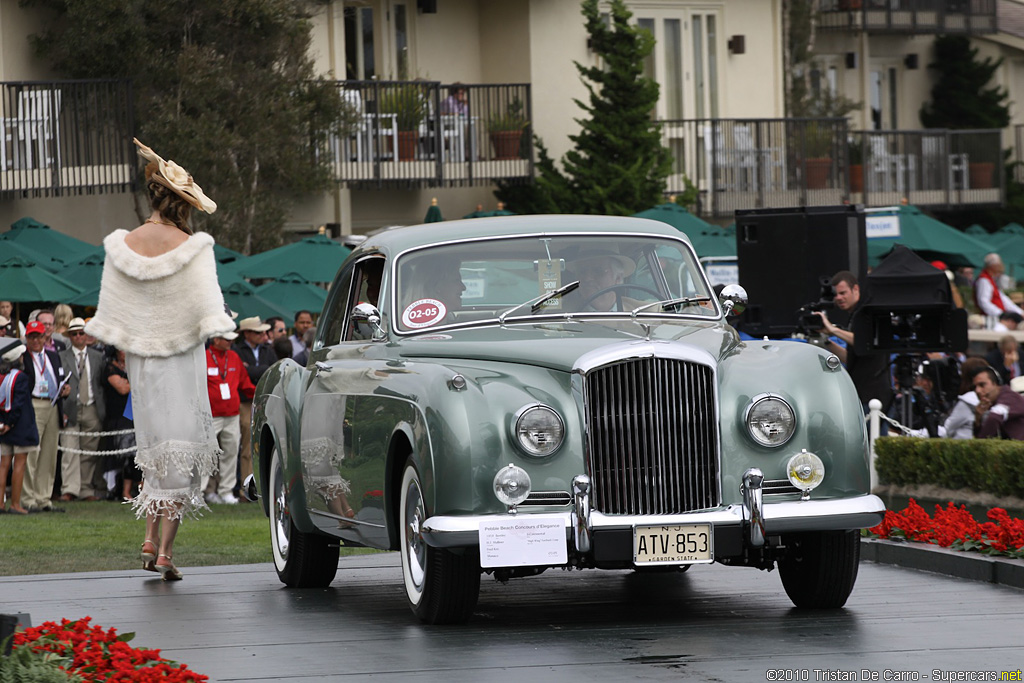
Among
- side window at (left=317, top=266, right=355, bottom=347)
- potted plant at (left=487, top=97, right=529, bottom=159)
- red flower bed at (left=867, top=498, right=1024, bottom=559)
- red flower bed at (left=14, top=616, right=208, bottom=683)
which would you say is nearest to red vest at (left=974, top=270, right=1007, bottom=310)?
potted plant at (left=487, top=97, right=529, bottom=159)

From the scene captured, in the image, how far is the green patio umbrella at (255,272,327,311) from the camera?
23172mm

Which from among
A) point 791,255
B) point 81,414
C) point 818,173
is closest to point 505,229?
point 791,255

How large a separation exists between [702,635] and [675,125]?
29.5 metres

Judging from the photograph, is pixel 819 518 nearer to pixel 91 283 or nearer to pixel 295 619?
pixel 295 619

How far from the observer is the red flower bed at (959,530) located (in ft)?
35.8

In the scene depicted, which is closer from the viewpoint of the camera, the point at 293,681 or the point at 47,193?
the point at 293,681

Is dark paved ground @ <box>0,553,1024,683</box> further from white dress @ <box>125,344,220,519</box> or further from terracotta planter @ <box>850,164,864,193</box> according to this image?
terracotta planter @ <box>850,164,864,193</box>

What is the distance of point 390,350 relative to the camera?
32.3ft

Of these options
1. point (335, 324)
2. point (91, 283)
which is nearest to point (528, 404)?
point (335, 324)

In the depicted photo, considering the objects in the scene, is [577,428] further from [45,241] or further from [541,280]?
[45,241]

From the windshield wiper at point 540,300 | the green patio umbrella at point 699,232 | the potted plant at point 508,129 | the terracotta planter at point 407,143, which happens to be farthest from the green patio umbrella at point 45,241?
the windshield wiper at point 540,300

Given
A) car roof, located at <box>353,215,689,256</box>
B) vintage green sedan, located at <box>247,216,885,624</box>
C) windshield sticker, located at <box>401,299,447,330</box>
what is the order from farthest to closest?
car roof, located at <box>353,215,689,256</box> < windshield sticker, located at <box>401,299,447,330</box> < vintage green sedan, located at <box>247,216,885,624</box>

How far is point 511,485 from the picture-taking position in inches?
339

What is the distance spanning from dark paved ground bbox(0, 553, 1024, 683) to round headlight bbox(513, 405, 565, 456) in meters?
0.88
